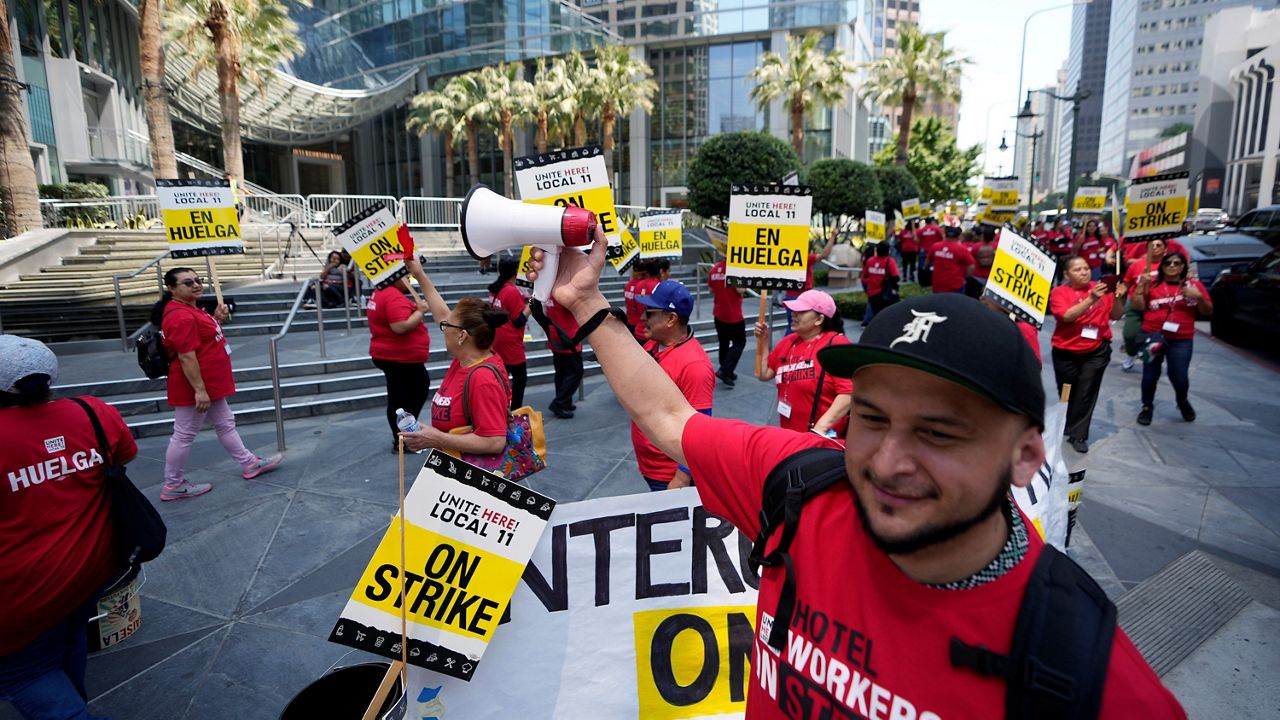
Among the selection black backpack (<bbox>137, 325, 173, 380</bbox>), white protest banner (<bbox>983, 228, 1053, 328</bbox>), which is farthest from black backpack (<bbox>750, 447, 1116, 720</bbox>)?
black backpack (<bbox>137, 325, 173, 380</bbox>)

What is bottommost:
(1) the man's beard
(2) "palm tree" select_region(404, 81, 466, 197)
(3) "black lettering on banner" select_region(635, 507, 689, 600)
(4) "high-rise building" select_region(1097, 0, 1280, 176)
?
(3) "black lettering on banner" select_region(635, 507, 689, 600)

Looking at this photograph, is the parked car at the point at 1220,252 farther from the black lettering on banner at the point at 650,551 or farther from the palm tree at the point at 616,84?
the palm tree at the point at 616,84

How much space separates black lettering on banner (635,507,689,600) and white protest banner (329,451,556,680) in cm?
39

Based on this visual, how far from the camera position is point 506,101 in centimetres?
3669

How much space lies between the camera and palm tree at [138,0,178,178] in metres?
17.5

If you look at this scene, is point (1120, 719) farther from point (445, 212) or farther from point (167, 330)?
point (445, 212)

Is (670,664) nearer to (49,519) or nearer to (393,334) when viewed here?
(49,519)

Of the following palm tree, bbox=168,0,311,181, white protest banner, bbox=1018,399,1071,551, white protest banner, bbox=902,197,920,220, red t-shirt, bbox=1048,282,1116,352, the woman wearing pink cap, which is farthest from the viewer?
white protest banner, bbox=902,197,920,220

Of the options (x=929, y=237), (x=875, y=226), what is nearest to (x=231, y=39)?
(x=875, y=226)

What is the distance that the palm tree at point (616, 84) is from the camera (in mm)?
35938

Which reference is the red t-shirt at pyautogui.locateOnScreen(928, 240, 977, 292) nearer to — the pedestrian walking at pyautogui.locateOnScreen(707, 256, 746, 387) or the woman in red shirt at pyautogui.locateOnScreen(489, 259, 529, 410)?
the pedestrian walking at pyautogui.locateOnScreen(707, 256, 746, 387)

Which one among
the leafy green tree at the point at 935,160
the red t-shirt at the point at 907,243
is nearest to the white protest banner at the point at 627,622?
the red t-shirt at the point at 907,243

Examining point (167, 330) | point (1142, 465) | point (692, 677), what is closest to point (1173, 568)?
point (1142, 465)

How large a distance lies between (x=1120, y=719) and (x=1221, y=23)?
9743 cm
